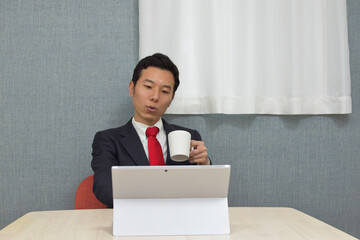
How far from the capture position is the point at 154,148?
1700 mm

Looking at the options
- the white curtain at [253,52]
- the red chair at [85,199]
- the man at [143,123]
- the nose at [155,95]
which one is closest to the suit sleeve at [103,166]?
the man at [143,123]

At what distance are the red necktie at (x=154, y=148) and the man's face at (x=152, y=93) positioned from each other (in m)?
0.08

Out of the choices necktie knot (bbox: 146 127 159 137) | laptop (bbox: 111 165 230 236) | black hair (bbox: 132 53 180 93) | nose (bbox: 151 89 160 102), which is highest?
black hair (bbox: 132 53 180 93)

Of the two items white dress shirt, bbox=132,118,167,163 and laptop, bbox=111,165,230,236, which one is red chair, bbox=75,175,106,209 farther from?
laptop, bbox=111,165,230,236

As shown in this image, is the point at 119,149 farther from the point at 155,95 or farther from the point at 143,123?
the point at 155,95

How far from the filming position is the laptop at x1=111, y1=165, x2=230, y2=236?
97 cm

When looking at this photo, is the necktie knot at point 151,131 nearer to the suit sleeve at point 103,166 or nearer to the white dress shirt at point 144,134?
the white dress shirt at point 144,134

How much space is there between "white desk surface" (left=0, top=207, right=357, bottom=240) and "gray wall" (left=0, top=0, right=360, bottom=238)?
32.7 inches

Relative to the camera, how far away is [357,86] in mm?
2223

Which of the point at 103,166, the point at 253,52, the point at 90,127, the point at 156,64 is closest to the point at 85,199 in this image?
the point at 103,166

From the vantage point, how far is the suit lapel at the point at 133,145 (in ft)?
5.48

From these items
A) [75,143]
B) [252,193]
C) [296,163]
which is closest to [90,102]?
[75,143]

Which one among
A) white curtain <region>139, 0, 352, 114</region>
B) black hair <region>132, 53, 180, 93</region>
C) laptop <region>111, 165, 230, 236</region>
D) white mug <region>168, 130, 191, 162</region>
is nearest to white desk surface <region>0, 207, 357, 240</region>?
laptop <region>111, 165, 230, 236</region>

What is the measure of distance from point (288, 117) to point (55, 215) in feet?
4.79
